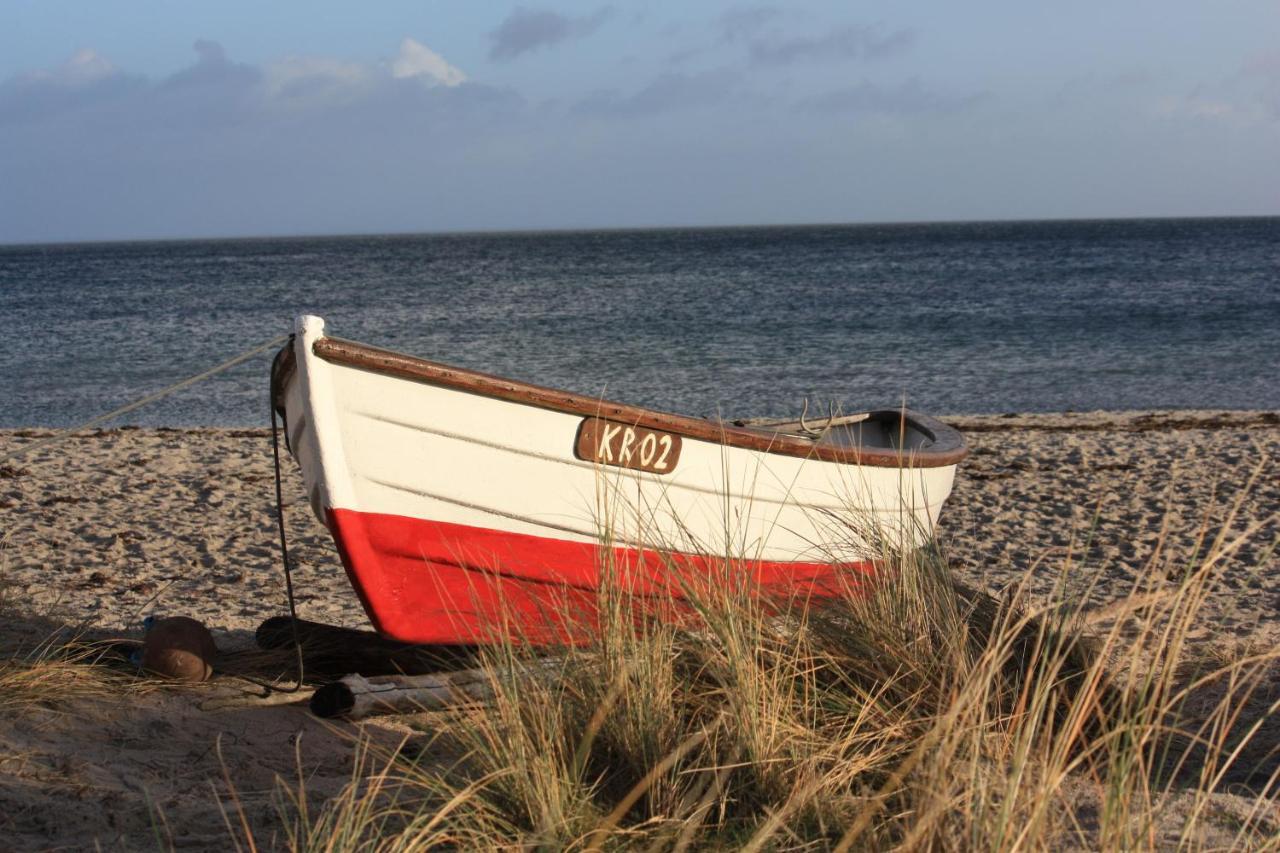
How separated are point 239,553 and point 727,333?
2026cm

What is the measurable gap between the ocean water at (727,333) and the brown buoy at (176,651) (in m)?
2.95

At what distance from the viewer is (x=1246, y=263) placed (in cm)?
5031

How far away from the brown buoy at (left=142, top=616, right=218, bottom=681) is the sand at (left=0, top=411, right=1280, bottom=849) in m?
0.09

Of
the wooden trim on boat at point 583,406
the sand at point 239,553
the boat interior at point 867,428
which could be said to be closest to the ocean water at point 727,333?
the boat interior at point 867,428

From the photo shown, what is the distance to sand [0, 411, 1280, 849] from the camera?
3254 millimetres

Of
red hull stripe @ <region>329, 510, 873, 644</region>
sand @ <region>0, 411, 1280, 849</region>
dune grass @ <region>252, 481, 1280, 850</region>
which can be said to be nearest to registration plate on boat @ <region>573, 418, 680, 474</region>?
red hull stripe @ <region>329, 510, 873, 644</region>

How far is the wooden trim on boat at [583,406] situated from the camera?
13.8 feet

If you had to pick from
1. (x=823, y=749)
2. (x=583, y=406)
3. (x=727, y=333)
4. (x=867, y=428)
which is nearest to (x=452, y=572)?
(x=583, y=406)

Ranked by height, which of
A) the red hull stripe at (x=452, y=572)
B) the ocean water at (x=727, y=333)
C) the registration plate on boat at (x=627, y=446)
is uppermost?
the registration plate on boat at (x=627, y=446)

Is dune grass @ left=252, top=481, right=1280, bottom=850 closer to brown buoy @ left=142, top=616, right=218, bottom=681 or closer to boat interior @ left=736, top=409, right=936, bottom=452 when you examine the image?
brown buoy @ left=142, top=616, right=218, bottom=681

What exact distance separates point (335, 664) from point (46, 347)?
77.3 feet

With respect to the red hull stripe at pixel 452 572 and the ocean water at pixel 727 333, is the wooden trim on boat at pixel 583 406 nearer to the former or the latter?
the red hull stripe at pixel 452 572

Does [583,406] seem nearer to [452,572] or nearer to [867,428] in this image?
[452,572]

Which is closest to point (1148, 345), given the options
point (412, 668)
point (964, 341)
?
point (964, 341)
